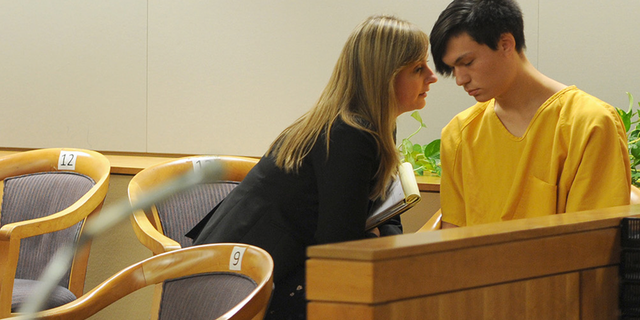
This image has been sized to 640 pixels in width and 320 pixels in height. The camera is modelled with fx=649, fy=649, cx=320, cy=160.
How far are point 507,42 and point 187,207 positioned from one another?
1.08 metres

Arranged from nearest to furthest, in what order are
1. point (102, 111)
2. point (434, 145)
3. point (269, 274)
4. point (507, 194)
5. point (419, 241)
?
1. point (419, 241)
2. point (269, 274)
3. point (507, 194)
4. point (434, 145)
5. point (102, 111)

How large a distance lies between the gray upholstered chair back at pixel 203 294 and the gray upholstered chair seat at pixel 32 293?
27.8 inches

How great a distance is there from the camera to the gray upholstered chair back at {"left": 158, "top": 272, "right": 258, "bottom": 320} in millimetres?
1205

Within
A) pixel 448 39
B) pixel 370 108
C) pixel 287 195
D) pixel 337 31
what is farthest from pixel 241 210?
pixel 337 31

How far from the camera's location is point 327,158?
1.48m

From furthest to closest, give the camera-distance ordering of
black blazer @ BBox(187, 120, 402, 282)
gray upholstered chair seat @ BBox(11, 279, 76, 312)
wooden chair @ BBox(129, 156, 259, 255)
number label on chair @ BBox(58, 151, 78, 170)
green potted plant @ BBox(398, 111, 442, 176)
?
1. green potted plant @ BBox(398, 111, 442, 176)
2. number label on chair @ BBox(58, 151, 78, 170)
3. wooden chair @ BBox(129, 156, 259, 255)
4. gray upholstered chair seat @ BBox(11, 279, 76, 312)
5. black blazer @ BBox(187, 120, 402, 282)

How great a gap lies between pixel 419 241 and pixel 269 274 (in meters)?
0.50

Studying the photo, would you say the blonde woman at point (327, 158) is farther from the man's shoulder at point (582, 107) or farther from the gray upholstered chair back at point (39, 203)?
the gray upholstered chair back at point (39, 203)

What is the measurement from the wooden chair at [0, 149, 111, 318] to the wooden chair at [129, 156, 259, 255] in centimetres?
20

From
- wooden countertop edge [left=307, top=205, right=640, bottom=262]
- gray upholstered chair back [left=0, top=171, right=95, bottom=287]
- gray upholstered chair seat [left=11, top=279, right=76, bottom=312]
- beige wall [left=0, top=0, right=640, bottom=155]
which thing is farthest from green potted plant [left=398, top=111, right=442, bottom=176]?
wooden countertop edge [left=307, top=205, right=640, bottom=262]

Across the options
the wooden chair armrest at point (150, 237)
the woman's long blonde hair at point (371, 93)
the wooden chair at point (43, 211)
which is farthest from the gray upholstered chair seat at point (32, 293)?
the woman's long blonde hair at point (371, 93)

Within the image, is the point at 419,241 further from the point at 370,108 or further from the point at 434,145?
the point at 434,145

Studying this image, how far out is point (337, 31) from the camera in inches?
107

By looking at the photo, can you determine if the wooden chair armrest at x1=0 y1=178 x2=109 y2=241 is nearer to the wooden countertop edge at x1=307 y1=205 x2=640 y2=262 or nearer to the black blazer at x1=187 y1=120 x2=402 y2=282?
the black blazer at x1=187 y1=120 x2=402 y2=282
